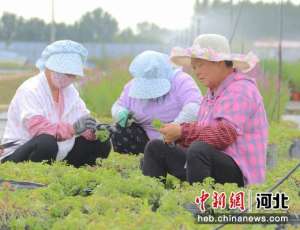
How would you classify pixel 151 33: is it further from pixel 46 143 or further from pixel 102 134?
Answer: pixel 46 143

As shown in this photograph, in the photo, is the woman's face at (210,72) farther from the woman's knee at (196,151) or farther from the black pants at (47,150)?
the black pants at (47,150)

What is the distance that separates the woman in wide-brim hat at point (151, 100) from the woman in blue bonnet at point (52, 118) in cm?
27

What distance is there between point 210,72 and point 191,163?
0.51 metres

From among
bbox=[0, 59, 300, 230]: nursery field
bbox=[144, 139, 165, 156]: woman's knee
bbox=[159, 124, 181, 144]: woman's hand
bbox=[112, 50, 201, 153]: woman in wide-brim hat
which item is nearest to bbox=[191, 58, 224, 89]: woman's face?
bbox=[159, 124, 181, 144]: woman's hand

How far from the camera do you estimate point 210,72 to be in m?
3.89

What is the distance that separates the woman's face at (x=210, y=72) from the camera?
3887 millimetres

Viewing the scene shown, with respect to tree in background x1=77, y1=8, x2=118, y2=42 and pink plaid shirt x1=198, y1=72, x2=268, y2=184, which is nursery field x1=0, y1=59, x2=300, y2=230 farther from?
tree in background x1=77, y1=8, x2=118, y2=42

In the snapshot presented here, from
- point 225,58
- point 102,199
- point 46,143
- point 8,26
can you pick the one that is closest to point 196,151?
point 225,58

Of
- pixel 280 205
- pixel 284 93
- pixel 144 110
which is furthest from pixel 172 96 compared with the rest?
pixel 284 93

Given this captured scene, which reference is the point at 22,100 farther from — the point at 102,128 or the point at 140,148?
the point at 140,148

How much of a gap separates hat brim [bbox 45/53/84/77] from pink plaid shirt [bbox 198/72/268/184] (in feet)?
3.51

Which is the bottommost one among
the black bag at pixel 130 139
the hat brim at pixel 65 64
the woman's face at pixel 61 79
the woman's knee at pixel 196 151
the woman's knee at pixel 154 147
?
the black bag at pixel 130 139

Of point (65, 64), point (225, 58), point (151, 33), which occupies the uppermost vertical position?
point (225, 58)

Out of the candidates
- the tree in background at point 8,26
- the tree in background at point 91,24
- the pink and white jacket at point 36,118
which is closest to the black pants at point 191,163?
the pink and white jacket at point 36,118
